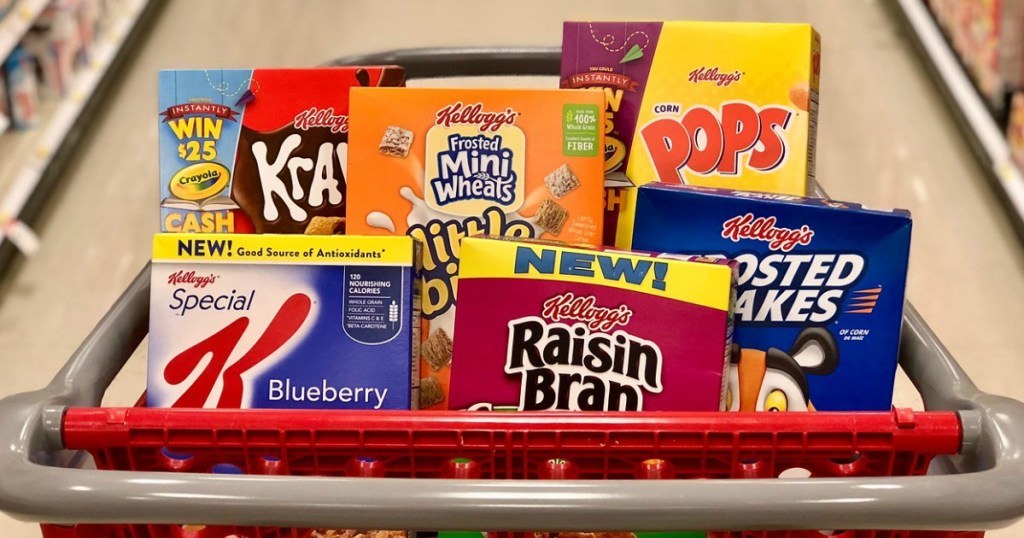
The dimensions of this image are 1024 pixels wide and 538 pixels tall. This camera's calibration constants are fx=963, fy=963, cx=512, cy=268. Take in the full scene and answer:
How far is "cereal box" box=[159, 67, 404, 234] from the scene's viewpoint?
45.5 inches

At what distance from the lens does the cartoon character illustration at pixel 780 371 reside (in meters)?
0.98

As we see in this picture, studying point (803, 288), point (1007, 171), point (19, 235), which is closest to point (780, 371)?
point (803, 288)

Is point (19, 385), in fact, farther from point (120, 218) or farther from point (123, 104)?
point (123, 104)

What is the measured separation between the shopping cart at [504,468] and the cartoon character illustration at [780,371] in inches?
3.7

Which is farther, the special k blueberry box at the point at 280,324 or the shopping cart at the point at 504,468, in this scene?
the special k blueberry box at the point at 280,324

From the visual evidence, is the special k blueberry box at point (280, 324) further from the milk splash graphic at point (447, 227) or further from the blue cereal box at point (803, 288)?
the blue cereal box at point (803, 288)

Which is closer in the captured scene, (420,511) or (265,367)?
(420,511)

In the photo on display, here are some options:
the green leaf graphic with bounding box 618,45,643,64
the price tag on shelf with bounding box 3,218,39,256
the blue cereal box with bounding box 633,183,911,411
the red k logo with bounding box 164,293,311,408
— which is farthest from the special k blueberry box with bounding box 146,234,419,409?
the price tag on shelf with bounding box 3,218,39,256

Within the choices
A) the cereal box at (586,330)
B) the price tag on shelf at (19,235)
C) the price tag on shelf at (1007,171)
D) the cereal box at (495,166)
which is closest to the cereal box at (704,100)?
the cereal box at (495,166)

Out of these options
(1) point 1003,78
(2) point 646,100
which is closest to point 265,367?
(2) point 646,100

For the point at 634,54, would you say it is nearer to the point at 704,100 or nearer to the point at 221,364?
the point at 704,100

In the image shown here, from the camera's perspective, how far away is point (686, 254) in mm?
1000

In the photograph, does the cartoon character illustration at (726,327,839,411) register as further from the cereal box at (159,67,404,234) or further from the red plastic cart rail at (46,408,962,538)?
the cereal box at (159,67,404,234)

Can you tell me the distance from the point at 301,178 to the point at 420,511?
0.53 m
